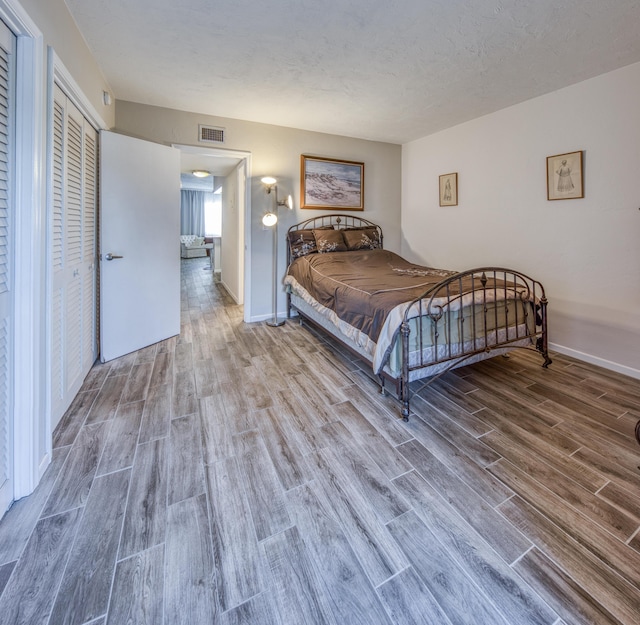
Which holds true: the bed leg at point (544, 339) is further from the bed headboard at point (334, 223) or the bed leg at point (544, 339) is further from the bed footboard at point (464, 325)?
the bed headboard at point (334, 223)

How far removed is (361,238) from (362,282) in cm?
175

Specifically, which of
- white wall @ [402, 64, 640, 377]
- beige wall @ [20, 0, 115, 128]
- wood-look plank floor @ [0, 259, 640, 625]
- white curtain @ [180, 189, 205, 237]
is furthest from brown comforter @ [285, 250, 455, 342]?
white curtain @ [180, 189, 205, 237]

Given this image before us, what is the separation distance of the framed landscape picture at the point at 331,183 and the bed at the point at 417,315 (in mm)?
1143

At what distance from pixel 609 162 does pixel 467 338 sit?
2.04 m

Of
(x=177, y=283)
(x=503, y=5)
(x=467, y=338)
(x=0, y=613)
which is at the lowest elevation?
(x=0, y=613)

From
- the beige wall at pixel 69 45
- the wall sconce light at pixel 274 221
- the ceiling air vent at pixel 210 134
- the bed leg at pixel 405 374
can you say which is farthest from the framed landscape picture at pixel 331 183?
the bed leg at pixel 405 374

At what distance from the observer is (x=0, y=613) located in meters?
1.04

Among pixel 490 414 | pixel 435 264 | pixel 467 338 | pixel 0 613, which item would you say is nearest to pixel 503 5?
pixel 467 338

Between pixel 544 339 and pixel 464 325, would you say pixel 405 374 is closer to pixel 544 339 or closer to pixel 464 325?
pixel 464 325

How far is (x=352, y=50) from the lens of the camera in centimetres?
250

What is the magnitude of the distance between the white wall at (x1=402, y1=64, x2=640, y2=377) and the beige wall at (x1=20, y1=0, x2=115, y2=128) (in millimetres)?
3856

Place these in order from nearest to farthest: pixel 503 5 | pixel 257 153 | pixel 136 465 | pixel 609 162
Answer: pixel 136 465, pixel 503 5, pixel 609 162, pixel 257 153

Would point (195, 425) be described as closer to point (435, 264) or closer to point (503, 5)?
point (503, 5)

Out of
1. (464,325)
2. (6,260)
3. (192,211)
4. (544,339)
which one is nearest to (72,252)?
(6,260)
